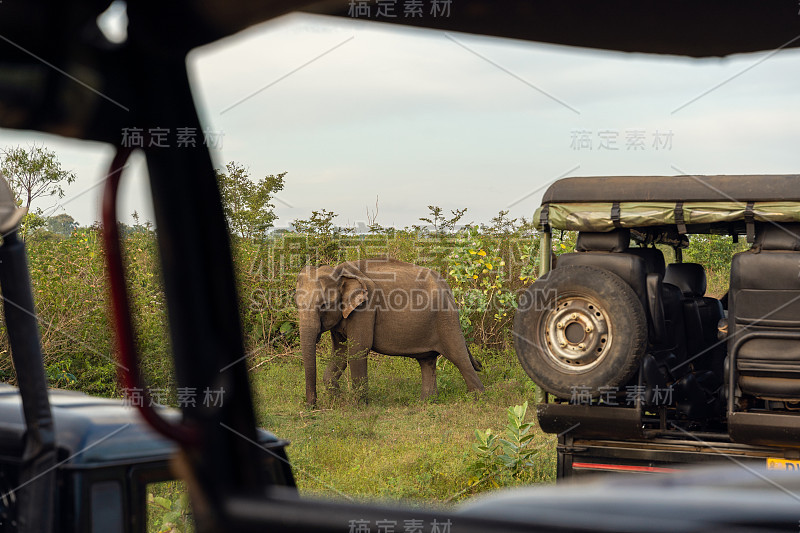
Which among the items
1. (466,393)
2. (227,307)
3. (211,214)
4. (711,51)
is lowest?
(466,393)

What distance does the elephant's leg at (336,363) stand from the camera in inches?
450

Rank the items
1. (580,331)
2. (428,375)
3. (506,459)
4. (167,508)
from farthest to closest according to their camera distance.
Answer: (428,375) → (506,459) → (580,331) → (167,508)

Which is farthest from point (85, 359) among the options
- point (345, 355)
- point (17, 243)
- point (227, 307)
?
point (227, 307)

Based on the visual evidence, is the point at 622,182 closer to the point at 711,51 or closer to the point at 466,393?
the point at 711,51

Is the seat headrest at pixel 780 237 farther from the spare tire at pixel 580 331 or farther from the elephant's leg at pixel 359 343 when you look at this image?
the elephant's leg at pixel 359 343

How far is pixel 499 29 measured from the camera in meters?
0.91

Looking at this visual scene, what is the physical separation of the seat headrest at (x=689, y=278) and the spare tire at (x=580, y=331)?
190 centimetres

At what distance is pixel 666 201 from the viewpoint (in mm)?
5207

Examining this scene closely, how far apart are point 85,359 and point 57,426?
5770 mm

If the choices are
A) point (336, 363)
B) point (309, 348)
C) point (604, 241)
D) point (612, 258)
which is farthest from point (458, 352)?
point (612, 258)

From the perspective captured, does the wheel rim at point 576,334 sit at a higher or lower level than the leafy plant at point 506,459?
higher

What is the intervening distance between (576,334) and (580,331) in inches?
1.3

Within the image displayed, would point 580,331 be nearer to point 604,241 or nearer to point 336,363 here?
point 604,241

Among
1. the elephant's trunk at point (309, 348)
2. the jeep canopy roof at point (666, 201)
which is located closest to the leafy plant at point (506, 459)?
the jeep canopy roof at point (666, 201)
